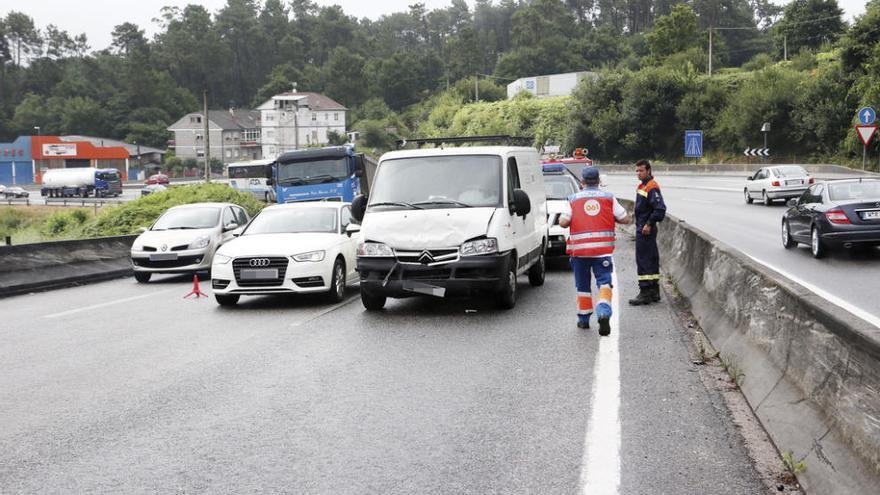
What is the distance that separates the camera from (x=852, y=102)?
60656mm

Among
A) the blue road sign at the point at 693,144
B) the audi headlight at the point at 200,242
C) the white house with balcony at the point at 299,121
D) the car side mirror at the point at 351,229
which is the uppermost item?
the white house with balcony at the point at 299,121

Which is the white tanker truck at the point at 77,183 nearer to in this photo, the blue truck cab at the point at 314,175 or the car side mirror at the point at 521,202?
the blue truck cab at the point at 314,175

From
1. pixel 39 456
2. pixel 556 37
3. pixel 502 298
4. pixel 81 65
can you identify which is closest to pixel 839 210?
pixel 502 298

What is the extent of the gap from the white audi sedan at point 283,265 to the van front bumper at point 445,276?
161cm

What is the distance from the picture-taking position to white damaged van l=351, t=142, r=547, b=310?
1106 centimetres

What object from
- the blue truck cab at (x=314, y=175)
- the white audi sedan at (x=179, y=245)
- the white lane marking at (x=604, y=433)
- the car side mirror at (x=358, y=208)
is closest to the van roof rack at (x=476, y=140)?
the car side mirror at (x=358, y=208)

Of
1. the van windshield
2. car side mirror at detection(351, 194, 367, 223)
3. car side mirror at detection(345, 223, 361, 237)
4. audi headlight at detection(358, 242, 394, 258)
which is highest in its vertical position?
the van windshield

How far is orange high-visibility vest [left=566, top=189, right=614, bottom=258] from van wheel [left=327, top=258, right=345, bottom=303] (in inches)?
163

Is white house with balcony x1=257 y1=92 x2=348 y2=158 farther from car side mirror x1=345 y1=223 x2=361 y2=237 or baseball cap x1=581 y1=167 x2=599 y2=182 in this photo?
baseball cap x1=581 y1=167 x2=599 y2=182

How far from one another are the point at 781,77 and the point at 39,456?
71981mm

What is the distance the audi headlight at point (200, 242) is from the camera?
17.3 meters

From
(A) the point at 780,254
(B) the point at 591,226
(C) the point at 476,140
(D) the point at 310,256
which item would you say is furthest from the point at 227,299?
(A) the point at 780,254

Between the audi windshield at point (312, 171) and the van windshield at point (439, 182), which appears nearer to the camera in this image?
the van windshield at point (439, 182)

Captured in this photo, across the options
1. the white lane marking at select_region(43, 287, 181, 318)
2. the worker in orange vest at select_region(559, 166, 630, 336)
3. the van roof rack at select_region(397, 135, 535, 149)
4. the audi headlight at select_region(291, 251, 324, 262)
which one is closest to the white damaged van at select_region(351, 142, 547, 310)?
the audi headlight at select_region(291, 251, 324, 262)
